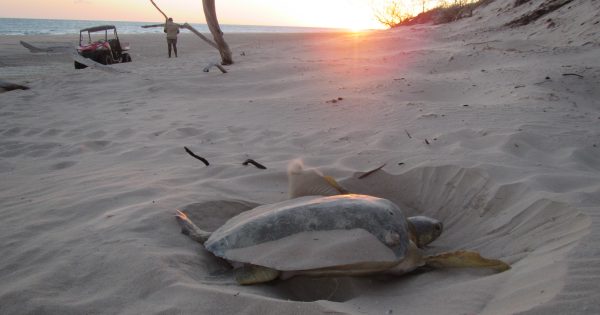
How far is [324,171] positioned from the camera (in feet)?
11.0

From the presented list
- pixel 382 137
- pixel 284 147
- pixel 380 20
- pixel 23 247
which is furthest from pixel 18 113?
pixel 380 20

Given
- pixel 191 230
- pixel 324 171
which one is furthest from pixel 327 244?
pixel 324 171

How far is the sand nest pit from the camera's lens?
1.66m

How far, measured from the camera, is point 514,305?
4.91 feet

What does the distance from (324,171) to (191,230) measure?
50.3 inches

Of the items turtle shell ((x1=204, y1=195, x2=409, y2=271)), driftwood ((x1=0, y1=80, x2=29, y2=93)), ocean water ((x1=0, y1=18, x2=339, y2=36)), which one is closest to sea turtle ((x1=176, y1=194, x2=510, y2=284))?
turtle shell ((x1=204, y1=195, x2=409, y2=271))

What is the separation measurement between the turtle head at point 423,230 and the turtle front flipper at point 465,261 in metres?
0.23

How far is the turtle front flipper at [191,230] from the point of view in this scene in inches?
93.3

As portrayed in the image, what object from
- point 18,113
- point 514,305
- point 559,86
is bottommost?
point 18,113

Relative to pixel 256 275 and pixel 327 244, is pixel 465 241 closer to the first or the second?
pixel 327 244

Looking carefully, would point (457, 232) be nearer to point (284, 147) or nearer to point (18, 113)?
point (284, 147)

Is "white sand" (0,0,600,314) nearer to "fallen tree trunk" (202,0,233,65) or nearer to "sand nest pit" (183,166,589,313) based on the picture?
"sand nest pit" (183,166,589,313)

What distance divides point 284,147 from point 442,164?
63.8 inches

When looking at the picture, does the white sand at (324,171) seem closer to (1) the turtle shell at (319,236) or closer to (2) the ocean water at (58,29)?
(1) the turtle shell at (319,236)
